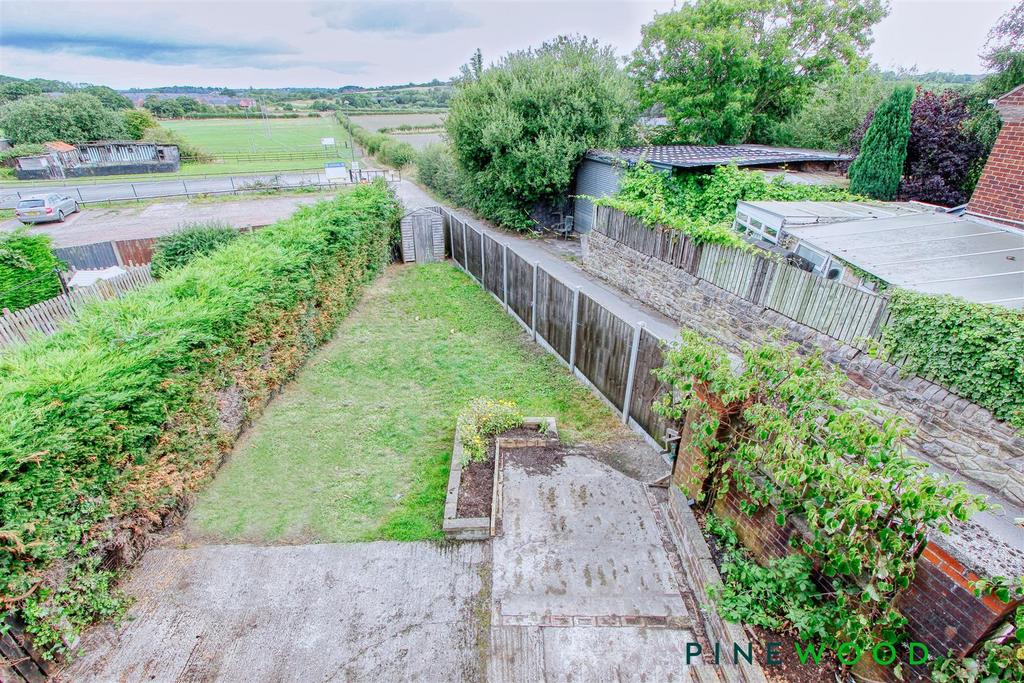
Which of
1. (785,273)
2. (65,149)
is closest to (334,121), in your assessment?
(65,149)

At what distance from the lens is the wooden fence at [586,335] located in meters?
5.88

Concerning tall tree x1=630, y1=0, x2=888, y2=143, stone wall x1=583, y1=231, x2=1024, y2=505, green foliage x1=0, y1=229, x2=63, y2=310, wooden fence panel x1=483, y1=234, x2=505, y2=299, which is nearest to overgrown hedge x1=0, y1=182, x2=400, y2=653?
wooden fence panel x1=483, y1=234, x2=505, y2=299

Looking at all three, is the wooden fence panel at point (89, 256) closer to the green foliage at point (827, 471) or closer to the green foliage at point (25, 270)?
the green foliage at point (25, 270)

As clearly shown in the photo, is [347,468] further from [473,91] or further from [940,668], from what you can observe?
[473,91]

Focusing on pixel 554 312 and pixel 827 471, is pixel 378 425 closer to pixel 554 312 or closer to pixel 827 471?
pixel 554 312

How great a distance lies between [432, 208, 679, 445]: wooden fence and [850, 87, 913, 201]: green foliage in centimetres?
1009

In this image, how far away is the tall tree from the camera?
1859 centimetres

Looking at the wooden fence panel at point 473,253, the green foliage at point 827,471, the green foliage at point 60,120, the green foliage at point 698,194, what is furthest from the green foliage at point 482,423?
the green foliage at point 60,120

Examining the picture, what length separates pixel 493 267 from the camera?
36.8 feet

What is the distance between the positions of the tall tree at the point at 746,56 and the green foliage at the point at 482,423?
18.8 meters

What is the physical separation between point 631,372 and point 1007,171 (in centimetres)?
934

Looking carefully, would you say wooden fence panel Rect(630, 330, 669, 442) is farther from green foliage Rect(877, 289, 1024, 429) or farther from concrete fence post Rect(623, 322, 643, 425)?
green foliage Rect(877, 289, 1024, 429)

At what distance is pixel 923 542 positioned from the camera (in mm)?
2641

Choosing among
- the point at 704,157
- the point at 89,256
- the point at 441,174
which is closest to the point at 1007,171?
the point at 704,157
